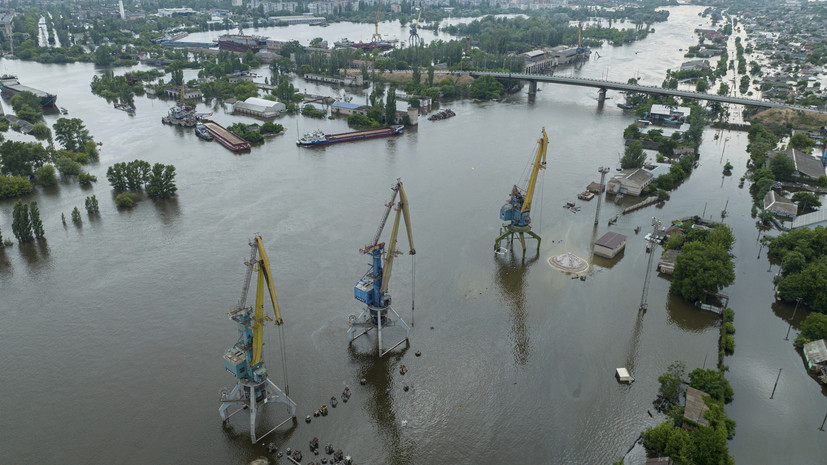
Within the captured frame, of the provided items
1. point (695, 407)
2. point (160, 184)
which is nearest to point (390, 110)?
point (160, 184)

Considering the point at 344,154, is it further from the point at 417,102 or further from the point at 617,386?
the point at 617,386

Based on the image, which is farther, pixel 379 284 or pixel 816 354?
pixel 816 354

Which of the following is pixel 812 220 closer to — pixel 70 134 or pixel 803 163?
pixel 803 163

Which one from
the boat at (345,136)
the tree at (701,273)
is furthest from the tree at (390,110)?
the tree at (701,273)

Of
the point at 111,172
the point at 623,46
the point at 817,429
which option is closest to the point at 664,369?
the point at 817,429

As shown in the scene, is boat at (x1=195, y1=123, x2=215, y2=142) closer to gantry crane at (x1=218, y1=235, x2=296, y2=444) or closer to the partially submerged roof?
the partially submerged roof

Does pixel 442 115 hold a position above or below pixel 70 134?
below

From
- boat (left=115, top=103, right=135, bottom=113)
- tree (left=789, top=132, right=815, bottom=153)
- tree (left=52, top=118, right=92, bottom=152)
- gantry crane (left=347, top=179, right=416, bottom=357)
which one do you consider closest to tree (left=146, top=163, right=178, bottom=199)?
tree (left=52, top=118, right=92, bottom=152)
